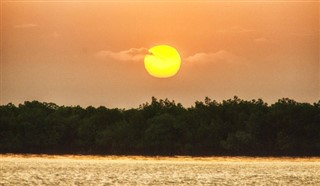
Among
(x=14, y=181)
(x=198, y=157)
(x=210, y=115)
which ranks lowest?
(x=14, y=181)

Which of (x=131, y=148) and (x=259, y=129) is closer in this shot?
(x=259, y=129)

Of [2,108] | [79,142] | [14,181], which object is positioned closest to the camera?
[14,181]

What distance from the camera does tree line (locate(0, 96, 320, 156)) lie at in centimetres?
12194

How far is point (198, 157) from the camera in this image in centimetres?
12612

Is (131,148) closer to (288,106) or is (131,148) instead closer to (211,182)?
(288,106)

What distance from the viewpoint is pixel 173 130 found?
12719 cm

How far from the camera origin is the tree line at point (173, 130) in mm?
121938

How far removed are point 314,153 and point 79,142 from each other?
3973 cm

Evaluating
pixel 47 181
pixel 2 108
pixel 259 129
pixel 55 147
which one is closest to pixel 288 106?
pixel 259 129

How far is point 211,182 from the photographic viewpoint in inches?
2630

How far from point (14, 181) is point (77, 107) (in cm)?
7918

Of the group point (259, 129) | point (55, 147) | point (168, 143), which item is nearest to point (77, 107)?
point (55, 147)

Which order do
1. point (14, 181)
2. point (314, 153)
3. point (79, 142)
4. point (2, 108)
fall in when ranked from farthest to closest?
point (2, 108), point (79, 142), point (314, 153), point (14, 181)

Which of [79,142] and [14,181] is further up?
[79,142]
